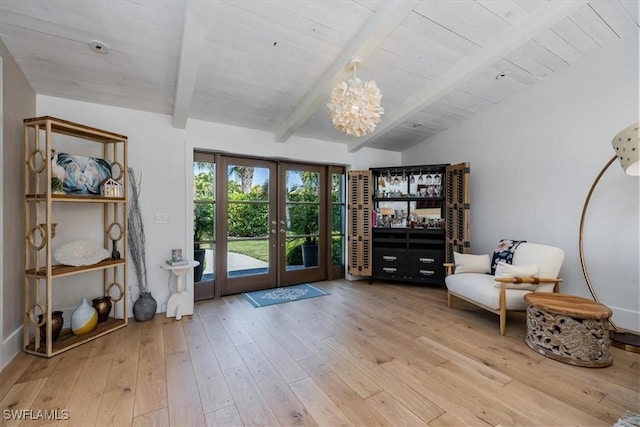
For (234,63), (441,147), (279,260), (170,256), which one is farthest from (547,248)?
(170,256)

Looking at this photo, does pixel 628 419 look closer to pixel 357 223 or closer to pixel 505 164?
pixel 505 164

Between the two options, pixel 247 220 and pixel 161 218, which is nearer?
pixel 161 218

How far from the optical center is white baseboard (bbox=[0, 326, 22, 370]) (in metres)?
2.12

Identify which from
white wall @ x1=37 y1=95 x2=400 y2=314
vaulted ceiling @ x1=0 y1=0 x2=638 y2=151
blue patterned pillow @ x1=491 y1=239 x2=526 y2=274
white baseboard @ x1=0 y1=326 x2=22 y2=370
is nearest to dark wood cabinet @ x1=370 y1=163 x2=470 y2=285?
blue patterned pillow @ x1=491 y1=239 x2=526 y2=274

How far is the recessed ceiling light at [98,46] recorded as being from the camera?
7.24 feet

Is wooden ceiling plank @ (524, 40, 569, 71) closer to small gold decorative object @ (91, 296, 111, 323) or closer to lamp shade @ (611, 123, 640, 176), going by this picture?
lamp shade @ (611, 123, 640, 176)

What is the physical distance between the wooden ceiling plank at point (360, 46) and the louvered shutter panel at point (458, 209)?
7.64ft

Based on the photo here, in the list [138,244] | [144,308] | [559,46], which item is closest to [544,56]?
[559,46]

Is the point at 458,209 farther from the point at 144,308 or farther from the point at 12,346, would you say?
the point at 12,346

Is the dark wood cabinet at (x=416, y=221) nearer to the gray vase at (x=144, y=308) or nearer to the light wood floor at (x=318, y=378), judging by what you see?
the light wood floor at (x=318, y=378)

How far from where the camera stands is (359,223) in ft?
15.3

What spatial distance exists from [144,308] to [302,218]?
2490mm

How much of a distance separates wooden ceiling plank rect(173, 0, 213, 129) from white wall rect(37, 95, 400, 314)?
487 millimetres

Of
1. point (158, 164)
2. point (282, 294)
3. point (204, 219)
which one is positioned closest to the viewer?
point (158, 164)
